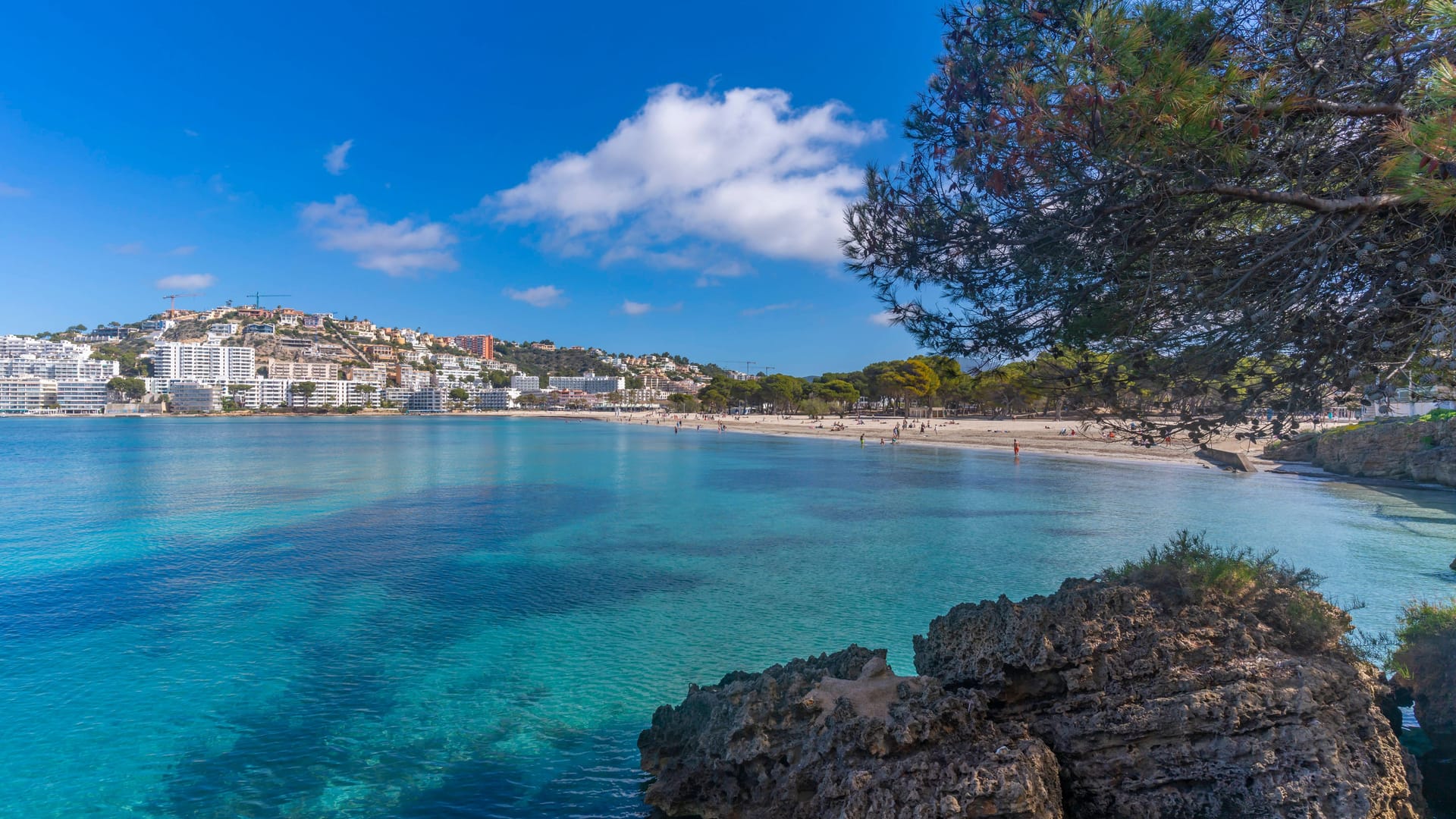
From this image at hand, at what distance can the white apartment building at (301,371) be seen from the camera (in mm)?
164375

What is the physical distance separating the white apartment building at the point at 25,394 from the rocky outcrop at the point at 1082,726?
18644 centimetres

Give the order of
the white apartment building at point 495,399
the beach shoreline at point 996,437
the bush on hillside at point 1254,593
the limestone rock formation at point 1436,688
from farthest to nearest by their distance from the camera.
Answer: the white apartment building at point 495,399
the beach shoreline at point 996,437
the limestone rock formation at point 1436,688
the bush on hillside at point 1254,593

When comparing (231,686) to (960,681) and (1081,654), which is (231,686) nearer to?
(960,681)

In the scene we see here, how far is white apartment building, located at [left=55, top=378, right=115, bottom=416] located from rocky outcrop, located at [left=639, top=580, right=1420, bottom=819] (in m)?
180

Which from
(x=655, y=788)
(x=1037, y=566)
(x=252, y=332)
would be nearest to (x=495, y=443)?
(x=1037, y=566)

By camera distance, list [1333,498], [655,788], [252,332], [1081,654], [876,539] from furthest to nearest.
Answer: [252,332] < [1333,498] < [876,539] < [655,788] < [1081,654]

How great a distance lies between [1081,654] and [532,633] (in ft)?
26.0

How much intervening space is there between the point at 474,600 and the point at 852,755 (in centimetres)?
940

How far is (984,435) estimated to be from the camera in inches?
2170

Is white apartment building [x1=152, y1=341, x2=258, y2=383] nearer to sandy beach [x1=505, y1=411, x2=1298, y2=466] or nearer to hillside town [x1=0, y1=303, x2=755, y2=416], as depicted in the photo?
hillside town [x1=0, y1=303, x2=755, y2=416]

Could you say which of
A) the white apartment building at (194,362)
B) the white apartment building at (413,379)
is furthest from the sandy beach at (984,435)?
the white apartment building at (194,362)

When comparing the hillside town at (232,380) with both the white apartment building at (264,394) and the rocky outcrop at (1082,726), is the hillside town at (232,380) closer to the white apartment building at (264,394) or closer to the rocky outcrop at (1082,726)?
the white apartment building at (264,394)

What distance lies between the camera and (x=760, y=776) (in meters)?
4.98

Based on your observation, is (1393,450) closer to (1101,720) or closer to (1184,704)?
(1184,704)
